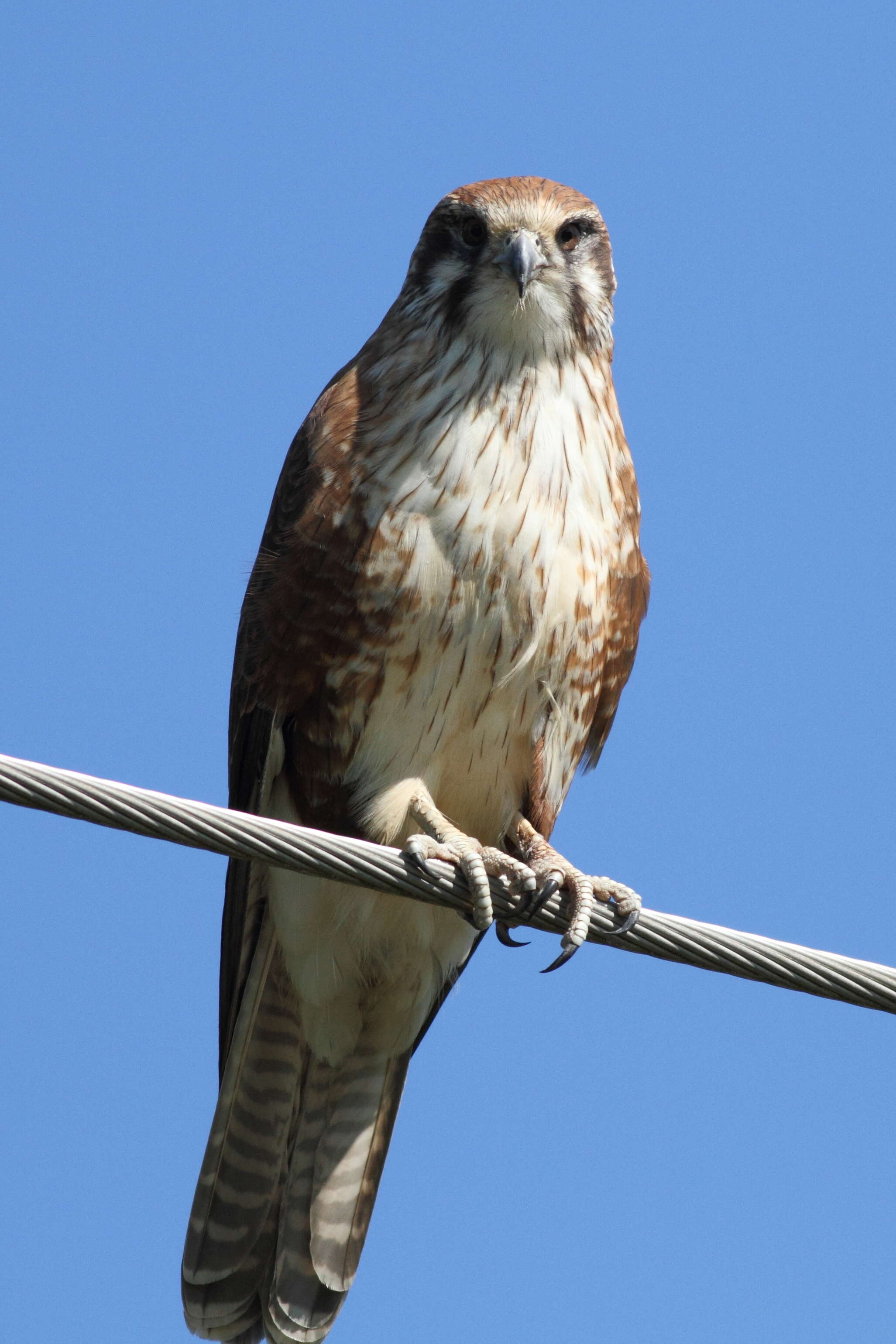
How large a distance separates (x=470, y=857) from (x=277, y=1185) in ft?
5.08

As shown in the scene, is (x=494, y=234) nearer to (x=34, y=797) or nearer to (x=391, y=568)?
(x=391, y=568)

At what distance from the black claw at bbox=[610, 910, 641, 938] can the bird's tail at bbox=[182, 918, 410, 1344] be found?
1819mm

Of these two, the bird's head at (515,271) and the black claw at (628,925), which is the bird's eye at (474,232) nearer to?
the bird's head at (515,271)

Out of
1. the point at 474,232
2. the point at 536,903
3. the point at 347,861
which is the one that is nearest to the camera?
the point at 347,861

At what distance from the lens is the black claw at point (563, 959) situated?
418 cm

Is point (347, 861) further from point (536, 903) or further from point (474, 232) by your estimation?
point (474, 232)

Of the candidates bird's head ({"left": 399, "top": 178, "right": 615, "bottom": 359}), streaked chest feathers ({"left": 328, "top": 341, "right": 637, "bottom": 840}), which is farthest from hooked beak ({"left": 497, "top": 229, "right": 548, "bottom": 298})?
streaked chest feathers ({"left": 328, "top": 341, "right": 637, "bottom": 840})

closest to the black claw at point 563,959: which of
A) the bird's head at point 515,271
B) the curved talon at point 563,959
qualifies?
the curved talon at point 563,959

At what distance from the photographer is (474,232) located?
15.4ft

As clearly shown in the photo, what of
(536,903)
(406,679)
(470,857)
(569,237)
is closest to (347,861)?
(470,857)

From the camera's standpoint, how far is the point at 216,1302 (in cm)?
500

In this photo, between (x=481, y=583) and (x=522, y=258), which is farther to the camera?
(x=522, y=258)

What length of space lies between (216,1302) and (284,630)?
2.04 m

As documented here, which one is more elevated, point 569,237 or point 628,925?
point 569,237
